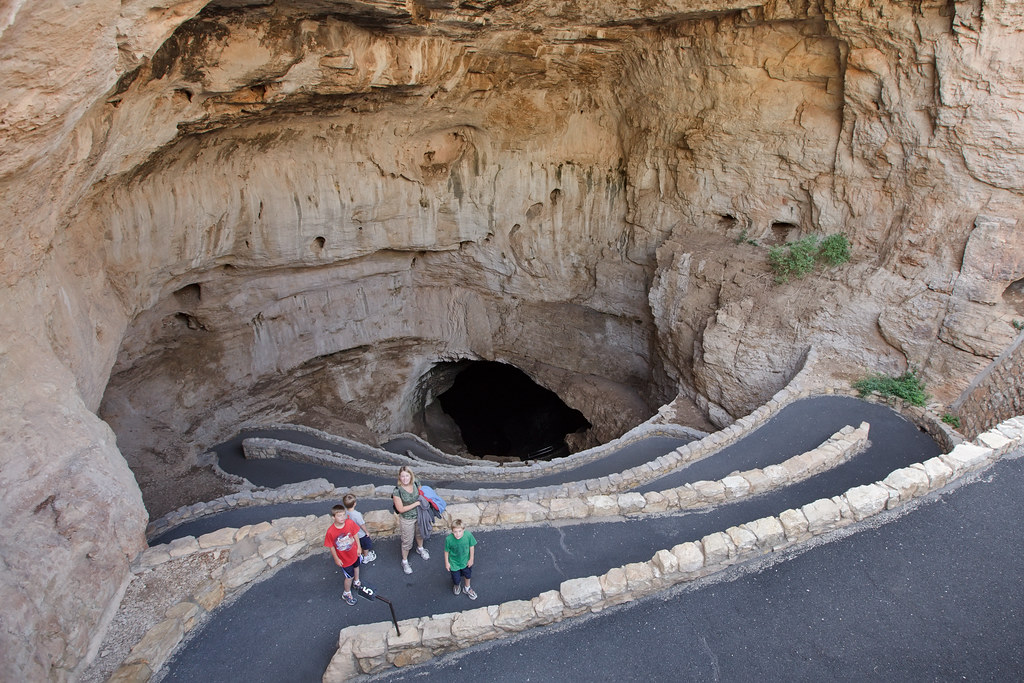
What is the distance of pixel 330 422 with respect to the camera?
48.4 ft

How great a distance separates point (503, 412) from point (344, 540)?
609 inches

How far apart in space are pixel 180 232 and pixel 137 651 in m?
7.92

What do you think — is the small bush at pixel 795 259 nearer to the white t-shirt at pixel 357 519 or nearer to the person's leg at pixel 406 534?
the person's leg at pixel 406 534

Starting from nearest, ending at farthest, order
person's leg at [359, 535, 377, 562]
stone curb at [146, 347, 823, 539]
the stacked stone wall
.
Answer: person's leg at [359, 535, 377, 562] → stone curb at [146, 347, 823, 539] → the stacked stone wall

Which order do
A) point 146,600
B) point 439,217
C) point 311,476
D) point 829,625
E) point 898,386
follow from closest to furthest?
1. point 829,625
2. point 146,600
3. point 898,386
4. point 311,476
5. point 439,217

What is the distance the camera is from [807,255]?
37.8 ft

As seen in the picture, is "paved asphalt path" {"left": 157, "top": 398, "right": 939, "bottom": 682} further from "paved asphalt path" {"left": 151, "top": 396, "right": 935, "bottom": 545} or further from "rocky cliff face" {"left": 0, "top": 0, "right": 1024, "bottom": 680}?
"paved asphalt path" {"left": 151, "top": 396, "right": 935, "bottom": 545}

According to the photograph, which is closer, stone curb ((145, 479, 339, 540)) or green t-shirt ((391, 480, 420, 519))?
green t-shirt ((391, 480, 420, 519))

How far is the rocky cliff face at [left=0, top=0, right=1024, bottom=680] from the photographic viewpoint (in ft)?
18.4

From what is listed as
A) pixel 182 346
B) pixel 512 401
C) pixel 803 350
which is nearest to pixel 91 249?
pixel 182 346

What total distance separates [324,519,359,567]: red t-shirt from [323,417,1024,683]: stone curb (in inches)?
25.7

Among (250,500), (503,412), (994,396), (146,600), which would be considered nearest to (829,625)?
(994,396)

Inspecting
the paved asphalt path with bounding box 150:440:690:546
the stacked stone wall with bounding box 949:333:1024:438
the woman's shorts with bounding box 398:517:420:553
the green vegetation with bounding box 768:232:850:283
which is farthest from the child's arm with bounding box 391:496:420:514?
the green vegetation with bounding box 768:232:850:283

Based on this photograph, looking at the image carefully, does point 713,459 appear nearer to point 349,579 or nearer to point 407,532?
point 407,532
